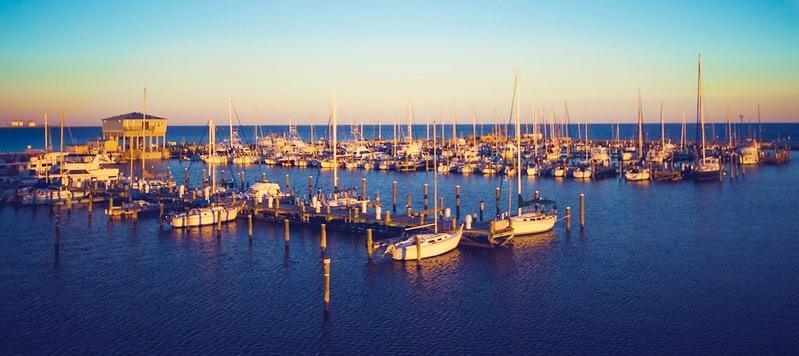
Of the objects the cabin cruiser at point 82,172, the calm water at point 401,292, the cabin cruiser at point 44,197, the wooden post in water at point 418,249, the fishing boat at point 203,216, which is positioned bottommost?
the calm water at point 401,292

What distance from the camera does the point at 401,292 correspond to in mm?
31641

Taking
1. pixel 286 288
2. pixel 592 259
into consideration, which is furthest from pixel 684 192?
pixel 286 288

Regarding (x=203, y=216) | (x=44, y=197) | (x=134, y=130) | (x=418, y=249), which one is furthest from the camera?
(x=134, y=130)

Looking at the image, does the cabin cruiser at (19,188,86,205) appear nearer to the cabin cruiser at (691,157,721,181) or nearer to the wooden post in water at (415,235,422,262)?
the wooden post in water at (415,235,422,262)

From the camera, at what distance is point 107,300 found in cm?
3077

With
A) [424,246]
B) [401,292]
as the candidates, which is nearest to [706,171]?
[424,246]

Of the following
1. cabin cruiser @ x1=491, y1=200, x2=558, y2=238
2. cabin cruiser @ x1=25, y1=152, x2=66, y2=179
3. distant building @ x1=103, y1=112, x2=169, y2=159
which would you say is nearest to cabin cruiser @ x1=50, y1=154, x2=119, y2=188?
cabin cruiser @ x1=25, y1=152, x2=66, y2=179

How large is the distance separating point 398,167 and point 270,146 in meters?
43.3

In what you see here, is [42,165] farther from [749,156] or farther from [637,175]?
[749,156]

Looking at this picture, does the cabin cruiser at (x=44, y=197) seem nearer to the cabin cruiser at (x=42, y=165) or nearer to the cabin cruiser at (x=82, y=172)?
the cabin cruiser at (x=82, y=172)

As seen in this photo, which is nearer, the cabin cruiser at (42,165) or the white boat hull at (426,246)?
the white boat hull at (426,246)

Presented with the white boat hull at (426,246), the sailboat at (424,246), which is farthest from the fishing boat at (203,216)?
the white boat hull at (426,246)

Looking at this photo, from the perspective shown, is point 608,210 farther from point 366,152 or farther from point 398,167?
point 366,152

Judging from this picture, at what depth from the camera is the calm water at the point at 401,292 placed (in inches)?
1021
